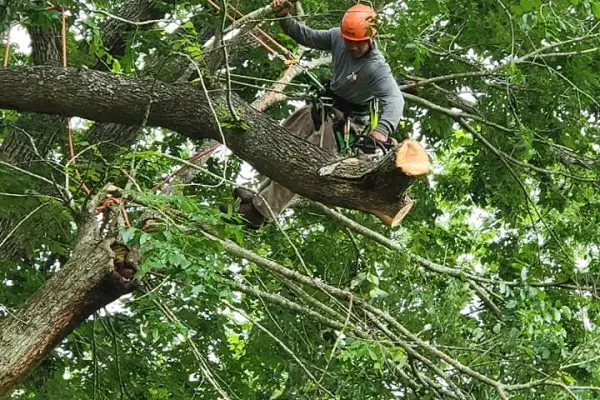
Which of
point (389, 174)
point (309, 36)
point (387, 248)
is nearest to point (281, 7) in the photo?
point (309, 36)

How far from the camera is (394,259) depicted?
17.5 feet

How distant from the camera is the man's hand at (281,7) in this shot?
4398 millimetres

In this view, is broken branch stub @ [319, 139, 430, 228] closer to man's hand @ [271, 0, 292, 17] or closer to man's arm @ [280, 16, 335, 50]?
man's hand @ [271, 0, 292, 17]

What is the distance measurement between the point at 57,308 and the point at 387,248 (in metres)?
2.50

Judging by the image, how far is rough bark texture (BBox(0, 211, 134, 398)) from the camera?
3549 millimetres

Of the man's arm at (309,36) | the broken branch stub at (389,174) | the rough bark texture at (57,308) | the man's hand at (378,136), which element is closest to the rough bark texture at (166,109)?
the broken branch stub at (389,174)

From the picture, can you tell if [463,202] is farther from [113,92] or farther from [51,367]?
[113,92]

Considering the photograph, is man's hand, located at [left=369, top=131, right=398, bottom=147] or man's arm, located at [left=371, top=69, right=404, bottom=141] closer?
man's hand, located at [left=369, top=131, right=398, bottom=147]

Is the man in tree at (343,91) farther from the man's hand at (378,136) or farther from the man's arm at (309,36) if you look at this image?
the man's hand at (378,136)

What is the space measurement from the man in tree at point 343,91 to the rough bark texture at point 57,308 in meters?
1.03

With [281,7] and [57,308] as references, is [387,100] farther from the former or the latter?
[57,308]

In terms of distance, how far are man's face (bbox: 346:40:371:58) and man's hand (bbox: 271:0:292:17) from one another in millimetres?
352

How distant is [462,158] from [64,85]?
4.08 metres

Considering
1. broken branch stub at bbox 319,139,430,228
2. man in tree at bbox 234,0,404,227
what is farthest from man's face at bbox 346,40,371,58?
broken branch stub at bbox 319,139,430,228
